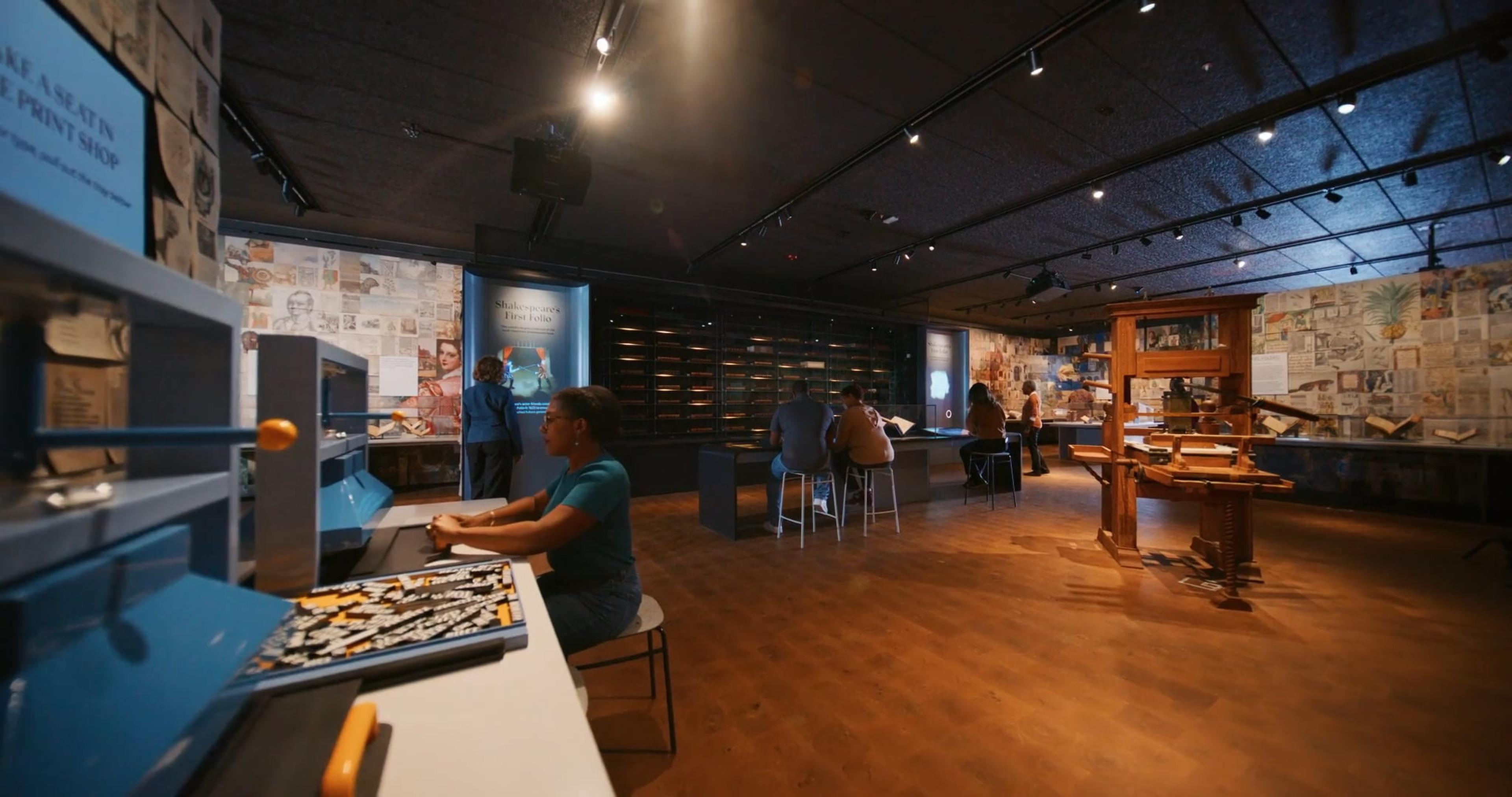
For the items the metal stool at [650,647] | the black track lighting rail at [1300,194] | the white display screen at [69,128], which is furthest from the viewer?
the black track lighting rail at [1300,194]

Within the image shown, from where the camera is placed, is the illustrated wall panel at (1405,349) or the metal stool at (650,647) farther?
the illustrated wall panel at (1405,349)

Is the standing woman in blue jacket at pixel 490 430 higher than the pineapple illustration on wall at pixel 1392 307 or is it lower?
lower

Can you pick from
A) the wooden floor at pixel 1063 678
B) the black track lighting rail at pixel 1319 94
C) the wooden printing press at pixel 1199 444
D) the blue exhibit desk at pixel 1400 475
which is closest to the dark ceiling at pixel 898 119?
the black track lighting rail at pixel 1319 94

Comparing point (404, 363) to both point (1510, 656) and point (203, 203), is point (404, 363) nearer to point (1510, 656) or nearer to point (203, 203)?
point (203, 203)

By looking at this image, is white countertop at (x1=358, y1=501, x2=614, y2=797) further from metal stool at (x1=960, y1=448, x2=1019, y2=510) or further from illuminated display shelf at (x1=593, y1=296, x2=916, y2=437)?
illuminated display shelf at (x1=593, y1=296, x2=916, y2=437)

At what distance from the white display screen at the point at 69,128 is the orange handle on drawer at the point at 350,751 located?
2.64ft

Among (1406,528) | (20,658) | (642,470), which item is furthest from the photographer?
(642,470)

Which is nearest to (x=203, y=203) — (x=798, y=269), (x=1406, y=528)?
(x=798, y=269)

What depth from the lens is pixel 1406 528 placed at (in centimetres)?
525

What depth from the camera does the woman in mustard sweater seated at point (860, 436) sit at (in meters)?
4.95

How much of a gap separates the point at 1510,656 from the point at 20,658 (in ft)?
16.4

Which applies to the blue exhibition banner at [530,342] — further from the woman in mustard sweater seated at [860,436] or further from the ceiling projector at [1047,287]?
the ceiling projector at [1047,287]

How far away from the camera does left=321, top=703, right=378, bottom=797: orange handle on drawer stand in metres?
0.61

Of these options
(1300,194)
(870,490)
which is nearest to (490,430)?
(870,490)
